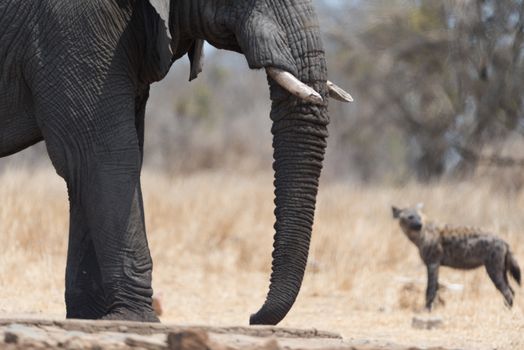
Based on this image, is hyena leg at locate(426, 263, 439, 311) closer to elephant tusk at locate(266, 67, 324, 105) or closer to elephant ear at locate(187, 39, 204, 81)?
elephant ear at locate(187, 39, 204, 81)

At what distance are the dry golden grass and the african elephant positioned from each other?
1.76 meters

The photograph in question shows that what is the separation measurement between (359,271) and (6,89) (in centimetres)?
645

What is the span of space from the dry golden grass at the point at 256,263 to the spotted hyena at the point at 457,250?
27 centimetres

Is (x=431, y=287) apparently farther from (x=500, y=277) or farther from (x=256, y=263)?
(x=256, y=263)

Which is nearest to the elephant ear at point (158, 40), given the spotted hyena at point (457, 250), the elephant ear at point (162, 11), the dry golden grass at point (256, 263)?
the elephant ear at point (162, 11)

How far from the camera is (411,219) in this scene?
37.9 ft

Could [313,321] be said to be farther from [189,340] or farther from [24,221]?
[189,340]

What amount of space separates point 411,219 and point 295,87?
5071 mm

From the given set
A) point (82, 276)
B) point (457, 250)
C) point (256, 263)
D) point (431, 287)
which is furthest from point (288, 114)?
point (256, 263)

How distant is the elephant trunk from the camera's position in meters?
6.87

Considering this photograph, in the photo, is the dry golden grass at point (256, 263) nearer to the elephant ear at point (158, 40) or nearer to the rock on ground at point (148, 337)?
the rock on ground at point (148, 337)

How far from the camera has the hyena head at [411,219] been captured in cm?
1148

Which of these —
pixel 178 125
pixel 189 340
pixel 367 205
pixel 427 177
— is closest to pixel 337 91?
pixel 189 340

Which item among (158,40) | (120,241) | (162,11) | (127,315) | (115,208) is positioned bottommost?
(127,315)
